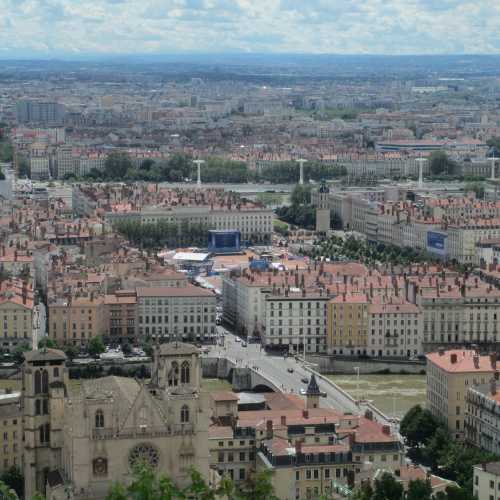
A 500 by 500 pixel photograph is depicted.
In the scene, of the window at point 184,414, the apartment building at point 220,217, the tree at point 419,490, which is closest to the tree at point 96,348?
the window at point 184,414

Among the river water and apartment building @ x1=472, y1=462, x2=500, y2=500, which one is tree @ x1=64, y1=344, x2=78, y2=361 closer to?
the river water

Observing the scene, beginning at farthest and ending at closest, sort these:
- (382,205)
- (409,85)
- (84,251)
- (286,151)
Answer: (409,85), (286,151), (382,205), (84,251)

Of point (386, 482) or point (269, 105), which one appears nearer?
point (386, 482)

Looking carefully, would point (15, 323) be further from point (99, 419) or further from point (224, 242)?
point (224, 242)

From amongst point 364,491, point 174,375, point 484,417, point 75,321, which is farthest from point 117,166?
point 364,491

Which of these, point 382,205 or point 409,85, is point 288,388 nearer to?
point 382,205

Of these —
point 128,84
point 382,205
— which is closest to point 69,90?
point 128,84

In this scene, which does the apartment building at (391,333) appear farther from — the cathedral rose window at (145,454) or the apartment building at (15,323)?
the cathedral rose window at (145,454)
